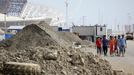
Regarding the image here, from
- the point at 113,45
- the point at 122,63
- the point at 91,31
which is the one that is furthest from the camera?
the point at 91,31

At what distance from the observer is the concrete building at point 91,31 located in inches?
1973

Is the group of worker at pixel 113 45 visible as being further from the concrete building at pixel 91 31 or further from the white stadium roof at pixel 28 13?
the white stadium roof at pixel 28 13

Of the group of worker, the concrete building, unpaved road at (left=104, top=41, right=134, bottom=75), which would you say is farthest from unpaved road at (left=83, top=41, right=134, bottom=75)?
the concrete building

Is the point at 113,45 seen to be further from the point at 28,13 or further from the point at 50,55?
the point at 28,13

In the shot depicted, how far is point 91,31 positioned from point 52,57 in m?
42.7

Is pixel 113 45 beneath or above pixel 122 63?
above

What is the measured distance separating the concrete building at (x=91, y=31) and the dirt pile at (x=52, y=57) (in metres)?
35.6

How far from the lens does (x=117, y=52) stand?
26.8m

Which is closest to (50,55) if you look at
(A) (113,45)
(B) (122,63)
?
(B) (122,63)

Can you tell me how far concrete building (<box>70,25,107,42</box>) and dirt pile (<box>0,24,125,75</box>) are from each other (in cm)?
3556

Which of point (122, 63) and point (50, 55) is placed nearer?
point (50, 55)

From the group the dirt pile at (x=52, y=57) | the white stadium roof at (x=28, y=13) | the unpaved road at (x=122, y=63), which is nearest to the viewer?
the dirt pile at (x=52, y=57)

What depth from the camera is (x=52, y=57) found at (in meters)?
11.0

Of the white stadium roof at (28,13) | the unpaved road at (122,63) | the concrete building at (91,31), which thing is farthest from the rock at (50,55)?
the white stadium roof at (28,13)
